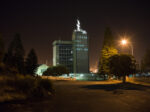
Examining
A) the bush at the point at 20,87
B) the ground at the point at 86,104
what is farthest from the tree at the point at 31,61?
the ground at the point at 86,104

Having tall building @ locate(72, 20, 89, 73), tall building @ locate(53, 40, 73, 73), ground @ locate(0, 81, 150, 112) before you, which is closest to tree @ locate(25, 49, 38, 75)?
ground @ locate(0, 81, 150, 112)

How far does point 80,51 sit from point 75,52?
4891 mm

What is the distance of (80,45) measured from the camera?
160000 millimetres

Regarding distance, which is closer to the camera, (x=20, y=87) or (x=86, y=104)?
(x=86, y=104)

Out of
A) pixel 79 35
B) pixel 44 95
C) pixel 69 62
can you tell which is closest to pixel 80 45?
pixel 79 35

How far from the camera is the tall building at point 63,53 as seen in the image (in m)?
162

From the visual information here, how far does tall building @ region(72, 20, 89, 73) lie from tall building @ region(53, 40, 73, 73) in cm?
657

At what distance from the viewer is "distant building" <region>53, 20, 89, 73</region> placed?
157m

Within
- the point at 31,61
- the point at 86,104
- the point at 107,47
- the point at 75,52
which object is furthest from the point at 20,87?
the point at 75,52

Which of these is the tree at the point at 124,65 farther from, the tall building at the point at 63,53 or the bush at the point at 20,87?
the tall building at the point at 63,53

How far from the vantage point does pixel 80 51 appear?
15838 centimetres

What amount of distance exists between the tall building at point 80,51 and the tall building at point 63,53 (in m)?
6.57

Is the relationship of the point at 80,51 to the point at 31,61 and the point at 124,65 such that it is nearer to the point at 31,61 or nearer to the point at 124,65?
the point at 31,61

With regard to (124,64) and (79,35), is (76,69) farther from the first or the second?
(124,64)
